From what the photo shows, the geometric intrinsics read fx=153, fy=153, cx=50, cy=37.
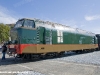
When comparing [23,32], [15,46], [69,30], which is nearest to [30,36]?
[23,32]

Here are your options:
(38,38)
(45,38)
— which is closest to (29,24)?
(38,38)

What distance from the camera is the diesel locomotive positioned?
12.7m

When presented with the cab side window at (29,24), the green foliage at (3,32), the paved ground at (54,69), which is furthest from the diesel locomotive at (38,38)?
the green foliage at (3,32)

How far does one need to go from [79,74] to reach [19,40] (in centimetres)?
603

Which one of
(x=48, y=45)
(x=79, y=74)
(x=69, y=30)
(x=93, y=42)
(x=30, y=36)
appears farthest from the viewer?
(x=93, y=42)

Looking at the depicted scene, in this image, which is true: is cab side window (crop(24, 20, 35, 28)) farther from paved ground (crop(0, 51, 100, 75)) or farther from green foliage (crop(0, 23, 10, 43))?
green foliage (crop(0, 23, 10, 43))

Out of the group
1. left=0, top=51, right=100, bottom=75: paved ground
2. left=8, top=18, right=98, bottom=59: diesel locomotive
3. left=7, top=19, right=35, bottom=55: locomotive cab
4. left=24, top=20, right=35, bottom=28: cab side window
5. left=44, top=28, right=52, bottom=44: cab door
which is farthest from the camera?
left=44, top=28, right=52, bottom=44: cab door

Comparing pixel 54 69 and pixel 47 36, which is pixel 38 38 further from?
pixel 54 69

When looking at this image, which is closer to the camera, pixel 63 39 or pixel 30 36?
pixel 30 36

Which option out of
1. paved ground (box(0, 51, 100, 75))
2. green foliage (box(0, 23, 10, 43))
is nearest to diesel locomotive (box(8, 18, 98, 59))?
paved ground (box(0, 51, 100, 75))

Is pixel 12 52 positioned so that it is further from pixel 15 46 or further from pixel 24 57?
pixel 24 57

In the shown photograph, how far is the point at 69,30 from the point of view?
62.2ft

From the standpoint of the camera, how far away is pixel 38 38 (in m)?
13.9

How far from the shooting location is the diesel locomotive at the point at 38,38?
41.6 ft
